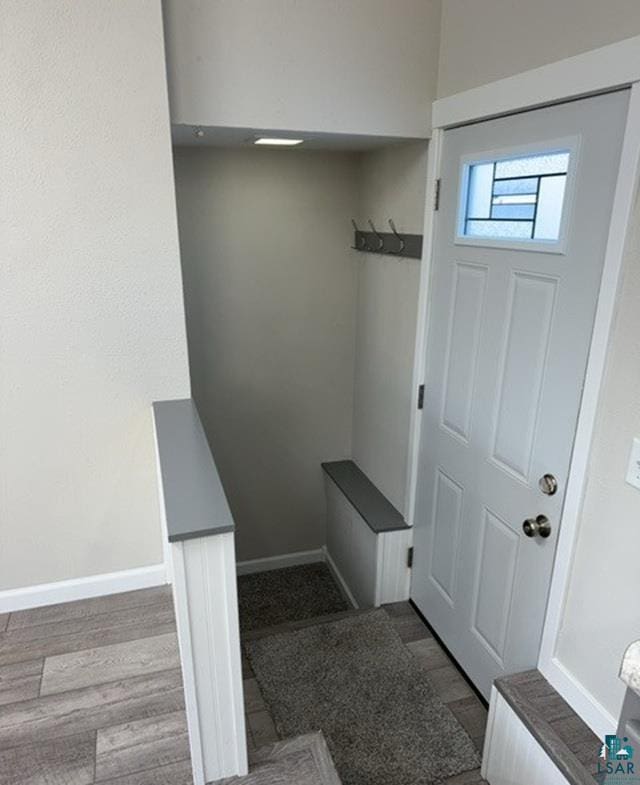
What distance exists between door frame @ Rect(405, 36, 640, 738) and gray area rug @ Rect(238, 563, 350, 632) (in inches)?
68.3

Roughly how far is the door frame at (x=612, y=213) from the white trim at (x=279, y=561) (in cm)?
202

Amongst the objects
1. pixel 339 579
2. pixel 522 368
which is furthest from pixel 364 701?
pixel 522 368

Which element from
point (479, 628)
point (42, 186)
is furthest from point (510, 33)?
point (479, 628)

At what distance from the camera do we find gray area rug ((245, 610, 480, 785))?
6.52 ft

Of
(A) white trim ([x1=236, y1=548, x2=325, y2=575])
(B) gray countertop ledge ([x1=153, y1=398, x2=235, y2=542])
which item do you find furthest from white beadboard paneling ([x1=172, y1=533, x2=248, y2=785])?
(A) white trim ([x1=236, y1=548, x2=325, y2=575])

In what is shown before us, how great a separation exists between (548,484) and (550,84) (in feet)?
3.91

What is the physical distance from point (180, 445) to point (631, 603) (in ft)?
4.26

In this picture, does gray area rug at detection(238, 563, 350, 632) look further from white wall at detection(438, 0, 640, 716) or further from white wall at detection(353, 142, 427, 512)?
white wall at detection(438, 0, 640, 716)

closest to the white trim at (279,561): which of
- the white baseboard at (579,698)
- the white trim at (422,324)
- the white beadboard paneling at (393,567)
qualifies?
the white beadboard paneling at (393,567)

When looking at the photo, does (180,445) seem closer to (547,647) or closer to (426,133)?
(547,647)

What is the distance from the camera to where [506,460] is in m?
2.04

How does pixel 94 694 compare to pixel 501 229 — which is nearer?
pixel 94 694

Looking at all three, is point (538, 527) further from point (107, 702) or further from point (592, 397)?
point (107, 702)

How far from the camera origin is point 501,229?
1.98 m
